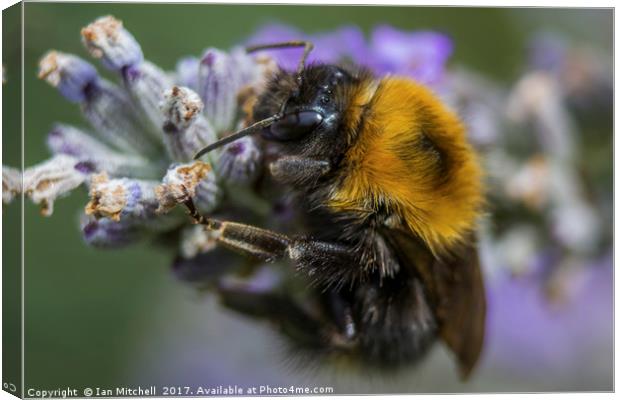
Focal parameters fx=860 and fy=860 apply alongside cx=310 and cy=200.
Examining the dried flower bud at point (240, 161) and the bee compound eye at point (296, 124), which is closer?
the bee compound eye at point (296, 124)

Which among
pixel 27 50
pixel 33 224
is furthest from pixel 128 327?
pixel 27 50

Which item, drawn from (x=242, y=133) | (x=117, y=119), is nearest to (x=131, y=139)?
(x=117, y=119)

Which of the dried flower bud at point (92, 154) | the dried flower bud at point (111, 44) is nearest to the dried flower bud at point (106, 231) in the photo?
the dried flower bud at point (92, 154)

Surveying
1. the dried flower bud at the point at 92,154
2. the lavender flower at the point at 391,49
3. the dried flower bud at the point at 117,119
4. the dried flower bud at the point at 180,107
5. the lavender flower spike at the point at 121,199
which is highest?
the lavender flower at the point at 391,49

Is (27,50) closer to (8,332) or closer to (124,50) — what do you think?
(124,50)

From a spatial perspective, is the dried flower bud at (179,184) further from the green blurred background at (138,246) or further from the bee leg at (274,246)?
the green blurred background at (138,246)

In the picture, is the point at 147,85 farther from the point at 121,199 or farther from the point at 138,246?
the point at 138,246
